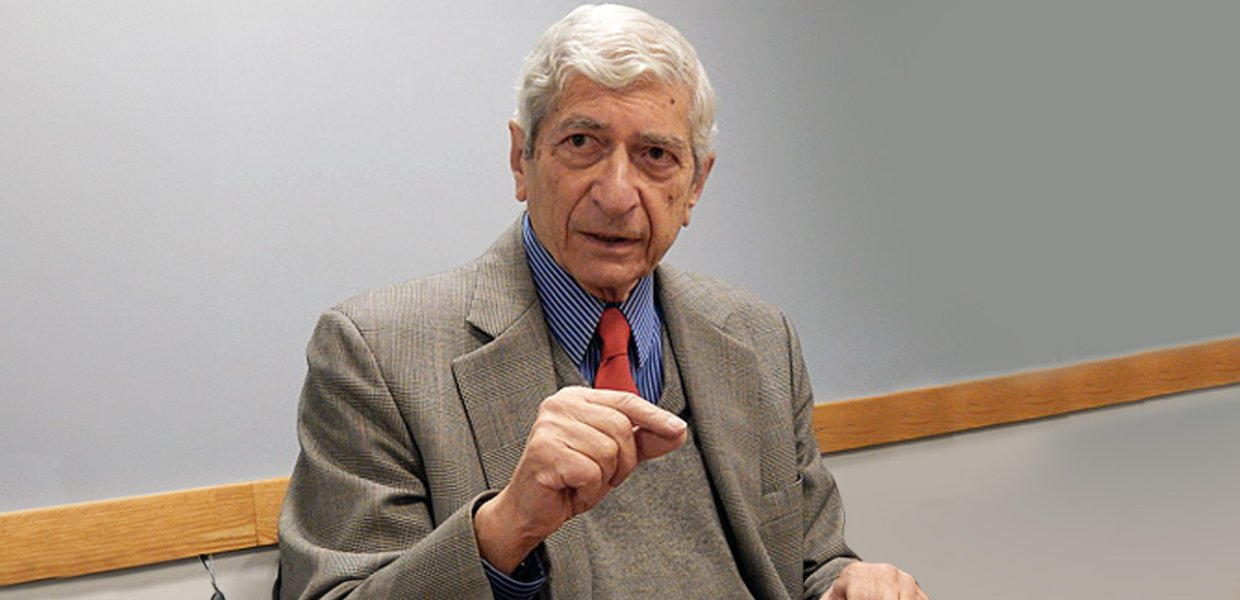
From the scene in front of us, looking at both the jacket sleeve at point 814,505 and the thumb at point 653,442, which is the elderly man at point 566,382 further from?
the thumb at point 653,442

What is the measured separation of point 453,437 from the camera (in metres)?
1.67

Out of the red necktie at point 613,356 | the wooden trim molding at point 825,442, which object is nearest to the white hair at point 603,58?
the red necktie at point 613,356

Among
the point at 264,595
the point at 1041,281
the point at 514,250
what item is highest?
the point at 514,250

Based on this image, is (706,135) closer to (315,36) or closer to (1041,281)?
(315,36)

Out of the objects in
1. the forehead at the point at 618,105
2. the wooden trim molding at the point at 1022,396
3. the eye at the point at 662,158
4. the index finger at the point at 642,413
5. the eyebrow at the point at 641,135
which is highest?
the forehead at the point at 618,105

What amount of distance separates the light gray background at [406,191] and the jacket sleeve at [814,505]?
17.4 inches

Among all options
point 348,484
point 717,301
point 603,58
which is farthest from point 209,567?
point 603,58

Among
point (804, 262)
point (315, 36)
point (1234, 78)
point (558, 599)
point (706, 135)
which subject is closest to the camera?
point (558, 599)

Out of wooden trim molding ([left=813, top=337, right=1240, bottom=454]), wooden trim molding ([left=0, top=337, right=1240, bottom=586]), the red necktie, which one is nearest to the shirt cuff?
the red necktie

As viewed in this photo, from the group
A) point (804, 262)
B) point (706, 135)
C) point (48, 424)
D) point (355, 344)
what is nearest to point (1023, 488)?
point (804, 262)

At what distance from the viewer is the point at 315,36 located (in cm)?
202

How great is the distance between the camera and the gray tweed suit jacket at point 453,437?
161 centimetres

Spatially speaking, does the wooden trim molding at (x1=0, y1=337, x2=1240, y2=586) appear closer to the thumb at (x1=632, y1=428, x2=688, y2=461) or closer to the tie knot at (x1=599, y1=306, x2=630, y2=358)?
the tie knot at (x1=599, y1=306, x2=630, y2=358)

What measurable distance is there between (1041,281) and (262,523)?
169 cm
